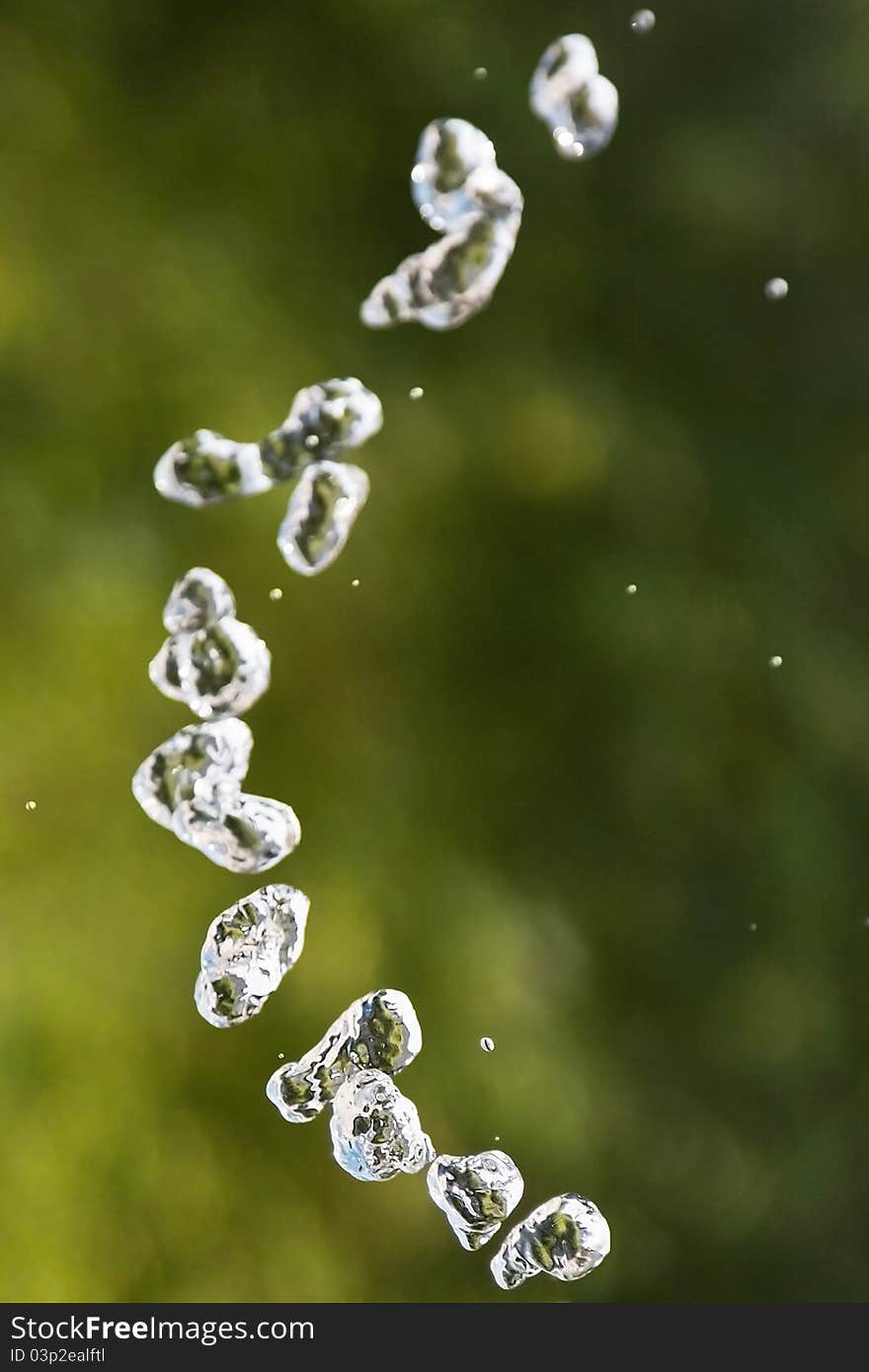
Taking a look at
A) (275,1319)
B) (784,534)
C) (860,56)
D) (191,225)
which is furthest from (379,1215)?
(860,56)

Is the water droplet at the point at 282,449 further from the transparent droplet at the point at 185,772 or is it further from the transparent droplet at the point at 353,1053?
the transparent droplet at the point at 353,1053

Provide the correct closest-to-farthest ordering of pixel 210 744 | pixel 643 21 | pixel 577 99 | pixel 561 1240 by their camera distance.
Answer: pixel 577 99, pixel 210 744, pixel 561 1240, pixel 643 21

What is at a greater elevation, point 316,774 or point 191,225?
point 191,225

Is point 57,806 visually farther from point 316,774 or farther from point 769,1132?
point 769,1132

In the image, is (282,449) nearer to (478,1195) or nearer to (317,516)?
(317,516)

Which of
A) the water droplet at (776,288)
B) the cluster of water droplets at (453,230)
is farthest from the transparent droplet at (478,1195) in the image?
the water droplet at (776,288)

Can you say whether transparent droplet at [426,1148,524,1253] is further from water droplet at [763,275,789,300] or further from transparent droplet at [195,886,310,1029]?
water droplet at [763,275,789,300]

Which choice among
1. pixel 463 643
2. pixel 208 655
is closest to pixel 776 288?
pixel 463 643
